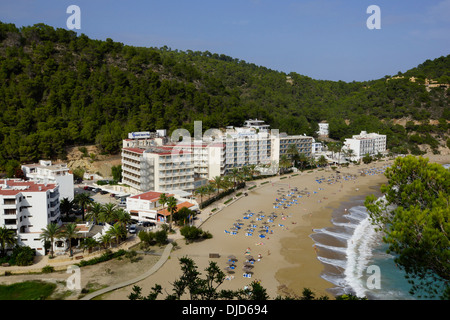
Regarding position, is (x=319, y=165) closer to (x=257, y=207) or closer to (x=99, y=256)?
(x=257, y=207)

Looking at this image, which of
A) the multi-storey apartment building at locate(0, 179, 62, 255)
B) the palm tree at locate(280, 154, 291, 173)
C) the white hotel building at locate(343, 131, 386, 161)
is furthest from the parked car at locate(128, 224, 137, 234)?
the white hotel building at locate(343, 131, 386, 161)

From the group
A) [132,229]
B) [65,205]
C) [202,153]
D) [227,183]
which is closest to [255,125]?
[202,153]

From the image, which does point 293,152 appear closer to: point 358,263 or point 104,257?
point 358,263

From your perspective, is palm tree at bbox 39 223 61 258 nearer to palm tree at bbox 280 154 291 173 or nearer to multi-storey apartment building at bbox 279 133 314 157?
palm tree at bbox 280 154 291 173

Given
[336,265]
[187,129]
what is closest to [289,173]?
[187,129]

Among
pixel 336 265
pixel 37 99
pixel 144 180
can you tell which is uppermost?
pixel 37 99
